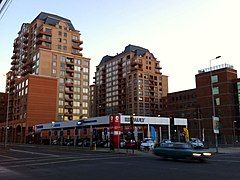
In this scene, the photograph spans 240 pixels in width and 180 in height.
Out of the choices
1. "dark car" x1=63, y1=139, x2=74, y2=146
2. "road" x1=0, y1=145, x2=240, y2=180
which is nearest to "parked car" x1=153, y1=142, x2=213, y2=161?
"road" x1=0, y1=145, x2=240, y2=180

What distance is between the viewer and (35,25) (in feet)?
405

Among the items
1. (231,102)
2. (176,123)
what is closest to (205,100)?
(231,102)

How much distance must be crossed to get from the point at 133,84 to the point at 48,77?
50.0 metres

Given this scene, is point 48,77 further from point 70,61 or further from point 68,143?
point 68,143

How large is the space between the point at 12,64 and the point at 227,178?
458 feet

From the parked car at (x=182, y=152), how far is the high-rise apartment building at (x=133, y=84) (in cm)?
11558

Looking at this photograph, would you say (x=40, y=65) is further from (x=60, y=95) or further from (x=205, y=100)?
(x=205, y=100)

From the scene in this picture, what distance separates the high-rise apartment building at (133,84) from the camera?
477 feet

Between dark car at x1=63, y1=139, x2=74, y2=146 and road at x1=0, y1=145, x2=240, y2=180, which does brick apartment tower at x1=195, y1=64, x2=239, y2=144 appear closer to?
dark car at x1=63, y1=139, x2=74, y2=146

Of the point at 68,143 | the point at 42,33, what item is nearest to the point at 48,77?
the point at 42,33

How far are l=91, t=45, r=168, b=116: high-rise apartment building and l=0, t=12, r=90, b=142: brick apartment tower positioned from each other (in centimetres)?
2750

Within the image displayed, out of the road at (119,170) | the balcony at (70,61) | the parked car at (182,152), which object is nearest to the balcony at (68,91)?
the balcony at (70,61)

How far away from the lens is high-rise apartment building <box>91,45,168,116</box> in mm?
145375

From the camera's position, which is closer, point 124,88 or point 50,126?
point 50,126
